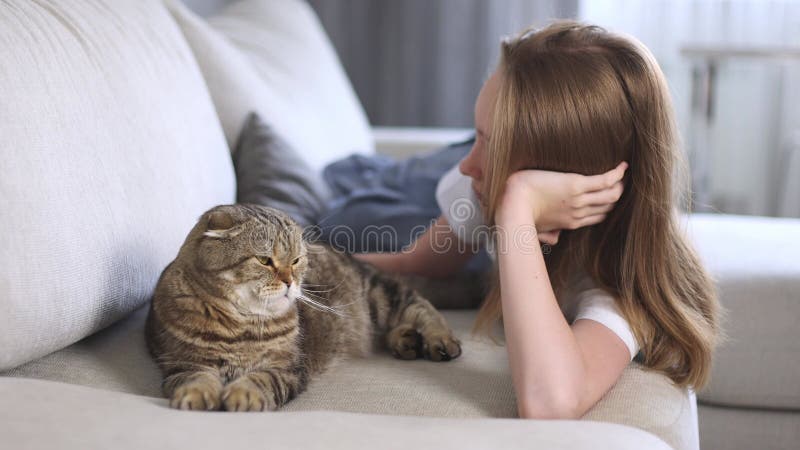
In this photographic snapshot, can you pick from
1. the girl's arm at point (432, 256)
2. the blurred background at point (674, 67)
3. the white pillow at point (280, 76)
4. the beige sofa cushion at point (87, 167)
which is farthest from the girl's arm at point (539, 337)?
the blurred background at point (674, 67)

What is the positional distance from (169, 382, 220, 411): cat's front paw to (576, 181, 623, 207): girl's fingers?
2.09 ft

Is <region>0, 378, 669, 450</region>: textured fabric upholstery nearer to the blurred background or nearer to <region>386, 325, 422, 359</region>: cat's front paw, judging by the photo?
<region>386, 325, 422, 359</region>: cat's front paw

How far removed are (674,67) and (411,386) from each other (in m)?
2.92

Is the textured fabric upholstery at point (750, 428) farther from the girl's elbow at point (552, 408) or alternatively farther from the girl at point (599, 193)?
the girl's elbow at point (552, 408)

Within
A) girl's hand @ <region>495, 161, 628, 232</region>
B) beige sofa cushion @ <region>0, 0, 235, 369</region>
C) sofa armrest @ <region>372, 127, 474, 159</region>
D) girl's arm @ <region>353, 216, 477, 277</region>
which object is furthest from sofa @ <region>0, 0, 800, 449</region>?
sofa armrest @ <region>372, 127, 474, 159</region>

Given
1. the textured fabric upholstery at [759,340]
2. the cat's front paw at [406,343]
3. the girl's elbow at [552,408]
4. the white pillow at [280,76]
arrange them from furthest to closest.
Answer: the white pillow at [280,76], the textured fabric upholstery at [759,340], the cat's front paw at [406,343], the girl's elbow at [552,408]

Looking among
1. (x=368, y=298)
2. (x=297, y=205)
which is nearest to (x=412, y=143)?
(x=297, y=205)

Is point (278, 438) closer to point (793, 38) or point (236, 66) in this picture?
point (236, 66)

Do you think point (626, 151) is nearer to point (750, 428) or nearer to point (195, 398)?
point (750, 428)

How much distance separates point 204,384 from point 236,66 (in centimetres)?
112

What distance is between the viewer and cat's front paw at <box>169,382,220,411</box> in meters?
0.95

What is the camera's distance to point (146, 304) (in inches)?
53.4

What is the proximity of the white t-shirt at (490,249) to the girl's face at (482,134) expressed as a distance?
3.9 inches

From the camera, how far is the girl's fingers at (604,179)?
1277 millimetres
